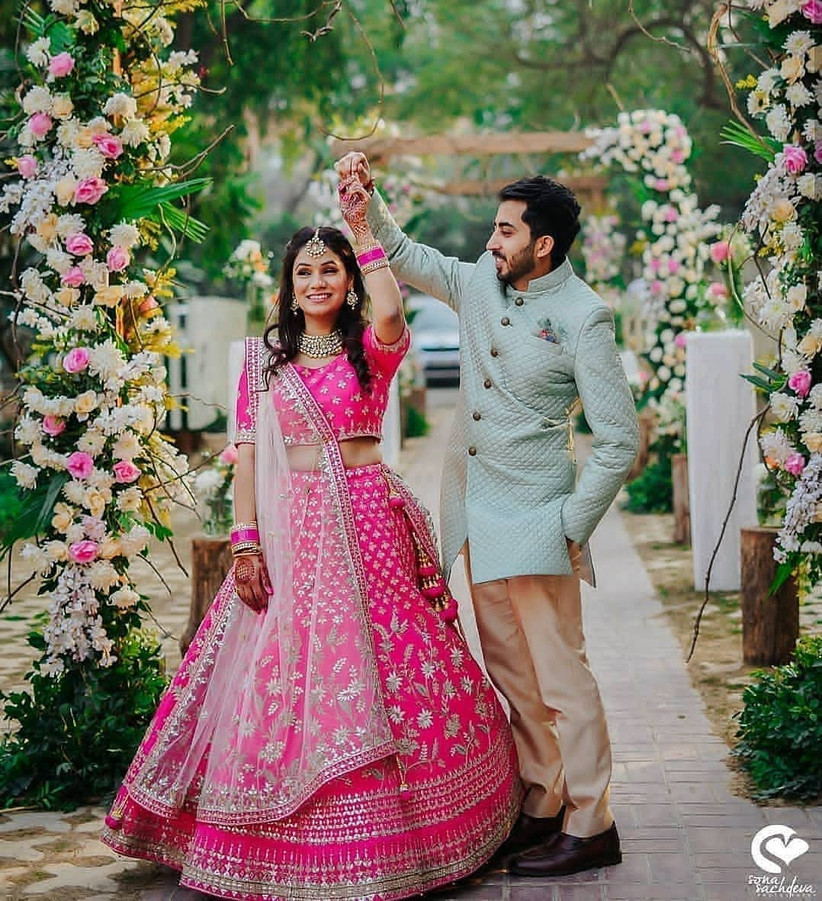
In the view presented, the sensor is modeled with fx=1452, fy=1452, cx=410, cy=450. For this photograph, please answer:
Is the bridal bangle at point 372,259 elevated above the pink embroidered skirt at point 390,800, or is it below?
above

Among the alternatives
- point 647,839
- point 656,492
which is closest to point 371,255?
point 647,839

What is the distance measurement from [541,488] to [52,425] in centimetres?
171

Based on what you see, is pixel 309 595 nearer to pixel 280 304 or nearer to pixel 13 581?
pixel 280 304

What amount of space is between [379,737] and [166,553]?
21.3ft

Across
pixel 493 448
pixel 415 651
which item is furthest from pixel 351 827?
pixel 493 448

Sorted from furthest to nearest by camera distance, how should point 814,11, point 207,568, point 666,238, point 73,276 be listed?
1. point 666,238
2. point 207,568
3. point 73,276
4. point 814,11

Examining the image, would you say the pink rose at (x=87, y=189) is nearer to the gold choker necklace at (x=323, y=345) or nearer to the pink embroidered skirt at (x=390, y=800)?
the gold choker necklace at (x=323, y=345)

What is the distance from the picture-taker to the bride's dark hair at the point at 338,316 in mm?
4145

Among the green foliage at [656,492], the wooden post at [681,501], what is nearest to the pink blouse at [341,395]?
the wooden post at [681,501]

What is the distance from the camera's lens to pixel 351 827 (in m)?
3.78

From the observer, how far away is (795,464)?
477cm

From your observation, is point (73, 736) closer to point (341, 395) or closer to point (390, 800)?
point (390, 800)

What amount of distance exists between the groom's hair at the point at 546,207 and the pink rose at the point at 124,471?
5.21 ft
